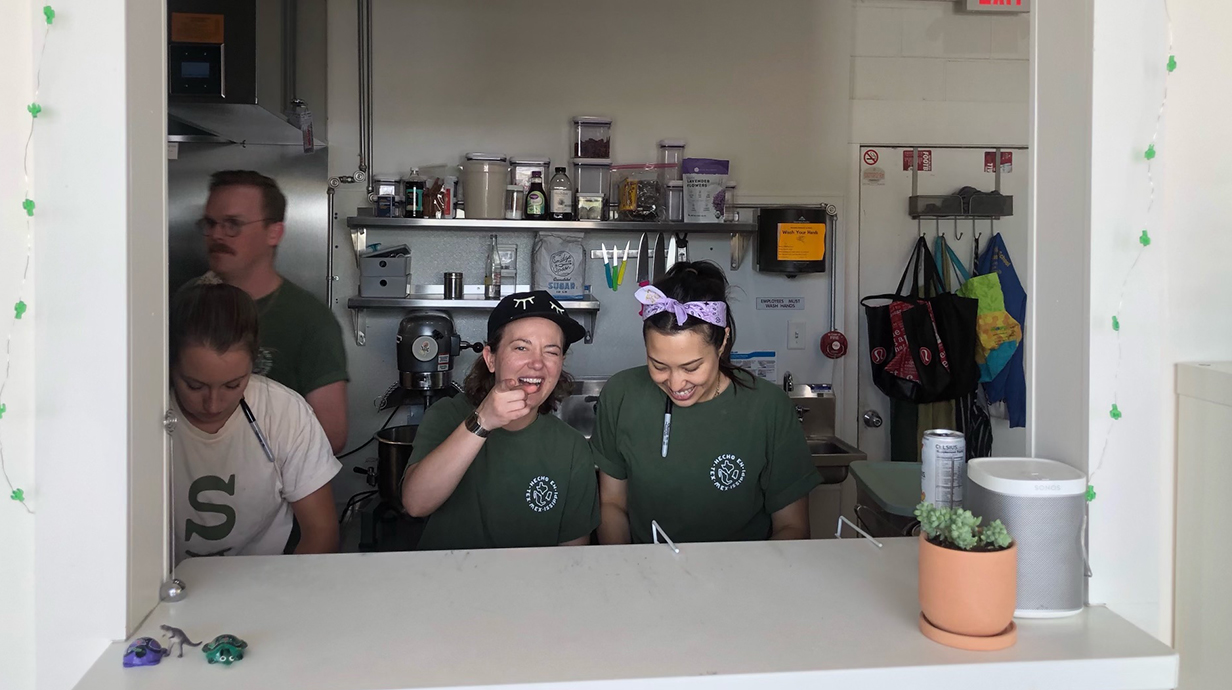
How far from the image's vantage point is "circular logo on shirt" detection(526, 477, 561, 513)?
2205 mm

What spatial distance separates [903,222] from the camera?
13.7ft

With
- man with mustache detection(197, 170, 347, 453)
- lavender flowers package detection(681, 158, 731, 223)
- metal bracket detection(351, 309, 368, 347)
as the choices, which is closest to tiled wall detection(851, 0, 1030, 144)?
lavender flowers package detection(681, 158, 731, 223)

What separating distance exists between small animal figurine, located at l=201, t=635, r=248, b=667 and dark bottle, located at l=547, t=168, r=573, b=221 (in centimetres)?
280

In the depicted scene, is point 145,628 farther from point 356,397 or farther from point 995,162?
point 995,162

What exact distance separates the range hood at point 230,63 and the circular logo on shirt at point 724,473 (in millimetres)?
1858

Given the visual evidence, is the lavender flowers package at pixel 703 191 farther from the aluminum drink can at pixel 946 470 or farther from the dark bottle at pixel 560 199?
the aluminum drink can at pixel 946 470

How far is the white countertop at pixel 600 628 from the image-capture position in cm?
108

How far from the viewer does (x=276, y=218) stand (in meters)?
3.07

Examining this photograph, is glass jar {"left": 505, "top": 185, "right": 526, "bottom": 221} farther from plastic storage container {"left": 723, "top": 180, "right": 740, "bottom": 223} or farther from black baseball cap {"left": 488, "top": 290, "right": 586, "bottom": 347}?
black baseball cap {"left": 488, "top": 290, "right": 586, "bottom": 347}

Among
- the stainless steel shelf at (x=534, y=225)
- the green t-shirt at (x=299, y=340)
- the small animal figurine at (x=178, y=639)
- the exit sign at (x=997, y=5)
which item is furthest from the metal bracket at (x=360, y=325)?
the exit sign at (x=997, y=5)

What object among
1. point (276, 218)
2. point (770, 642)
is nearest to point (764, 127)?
point (276, 218)
